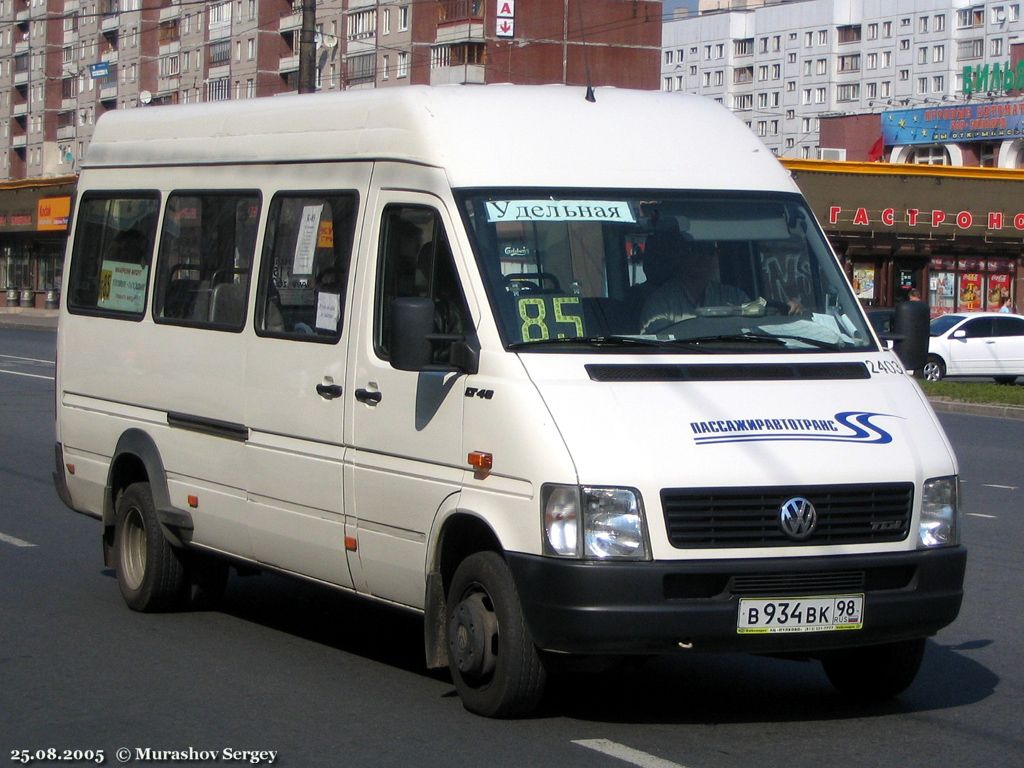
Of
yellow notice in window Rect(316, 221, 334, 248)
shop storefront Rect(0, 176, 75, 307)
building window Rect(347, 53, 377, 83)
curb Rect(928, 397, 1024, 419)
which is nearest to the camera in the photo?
yellow notice in window Rect(316, 221, 334, 248)

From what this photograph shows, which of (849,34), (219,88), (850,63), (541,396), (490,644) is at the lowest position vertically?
(490,644)

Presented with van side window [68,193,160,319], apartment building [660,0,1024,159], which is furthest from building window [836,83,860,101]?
van side window [68,193,160,319]

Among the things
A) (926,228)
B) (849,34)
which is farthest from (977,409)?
(849,34)

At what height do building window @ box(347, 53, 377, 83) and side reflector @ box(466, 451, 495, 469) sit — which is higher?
building window @ box(347, 53, 377, 83)

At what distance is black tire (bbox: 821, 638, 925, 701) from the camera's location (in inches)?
266

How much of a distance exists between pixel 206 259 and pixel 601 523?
11.2 ft

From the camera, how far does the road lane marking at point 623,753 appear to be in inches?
227

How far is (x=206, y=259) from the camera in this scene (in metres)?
8.59

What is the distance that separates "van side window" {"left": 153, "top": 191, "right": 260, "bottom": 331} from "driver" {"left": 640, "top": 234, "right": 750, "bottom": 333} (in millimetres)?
2246

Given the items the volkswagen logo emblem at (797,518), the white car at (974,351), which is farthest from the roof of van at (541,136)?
the white car at (974,351)

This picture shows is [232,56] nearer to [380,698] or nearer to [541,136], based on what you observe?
[541,136]

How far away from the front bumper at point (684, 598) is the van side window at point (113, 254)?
12.6 feet

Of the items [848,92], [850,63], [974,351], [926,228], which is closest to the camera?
[974,351]

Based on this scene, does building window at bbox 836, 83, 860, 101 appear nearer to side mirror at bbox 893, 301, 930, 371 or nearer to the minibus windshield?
side mirror at bbox 893, 301, 930, 371
